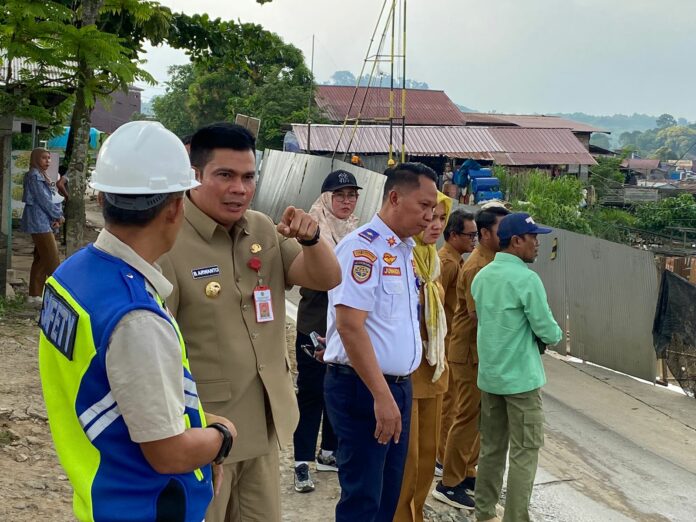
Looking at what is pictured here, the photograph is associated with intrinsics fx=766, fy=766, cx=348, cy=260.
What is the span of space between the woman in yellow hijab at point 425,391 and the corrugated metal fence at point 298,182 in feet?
31.5

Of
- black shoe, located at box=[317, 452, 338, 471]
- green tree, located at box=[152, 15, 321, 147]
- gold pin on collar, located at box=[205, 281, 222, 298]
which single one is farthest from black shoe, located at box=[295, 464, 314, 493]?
green tree, located at box=[152, 15, 321, 147]

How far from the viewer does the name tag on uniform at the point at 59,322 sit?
5.94ft

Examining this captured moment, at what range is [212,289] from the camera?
108 inches

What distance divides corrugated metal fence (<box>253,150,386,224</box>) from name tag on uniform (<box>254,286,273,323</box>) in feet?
36.4

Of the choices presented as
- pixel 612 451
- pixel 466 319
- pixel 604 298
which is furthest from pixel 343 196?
pixel 604 298

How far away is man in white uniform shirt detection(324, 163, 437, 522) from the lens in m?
3.46

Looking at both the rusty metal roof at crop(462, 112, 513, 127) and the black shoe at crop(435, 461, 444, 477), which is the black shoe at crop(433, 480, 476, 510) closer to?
the black shoe at crop(435, 461, 444, 477)

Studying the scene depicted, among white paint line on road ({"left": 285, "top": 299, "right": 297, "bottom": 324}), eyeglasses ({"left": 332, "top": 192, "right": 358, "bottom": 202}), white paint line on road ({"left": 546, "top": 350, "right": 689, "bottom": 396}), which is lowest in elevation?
white paint line on road ({"left": 546, "top": 350, "right": 689, "bottom": 396})

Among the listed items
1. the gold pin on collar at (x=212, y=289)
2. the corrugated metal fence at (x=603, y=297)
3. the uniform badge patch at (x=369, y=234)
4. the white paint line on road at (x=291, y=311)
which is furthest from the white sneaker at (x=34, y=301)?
the corrugated metal fence at (x=603, y=297)

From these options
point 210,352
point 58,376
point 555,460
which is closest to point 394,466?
point 210,352

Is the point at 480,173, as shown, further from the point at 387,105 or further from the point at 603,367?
the point at 603,367

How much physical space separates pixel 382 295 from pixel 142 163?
1856 millimetres

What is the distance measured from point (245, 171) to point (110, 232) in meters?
0.99

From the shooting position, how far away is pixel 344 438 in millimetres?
3574
